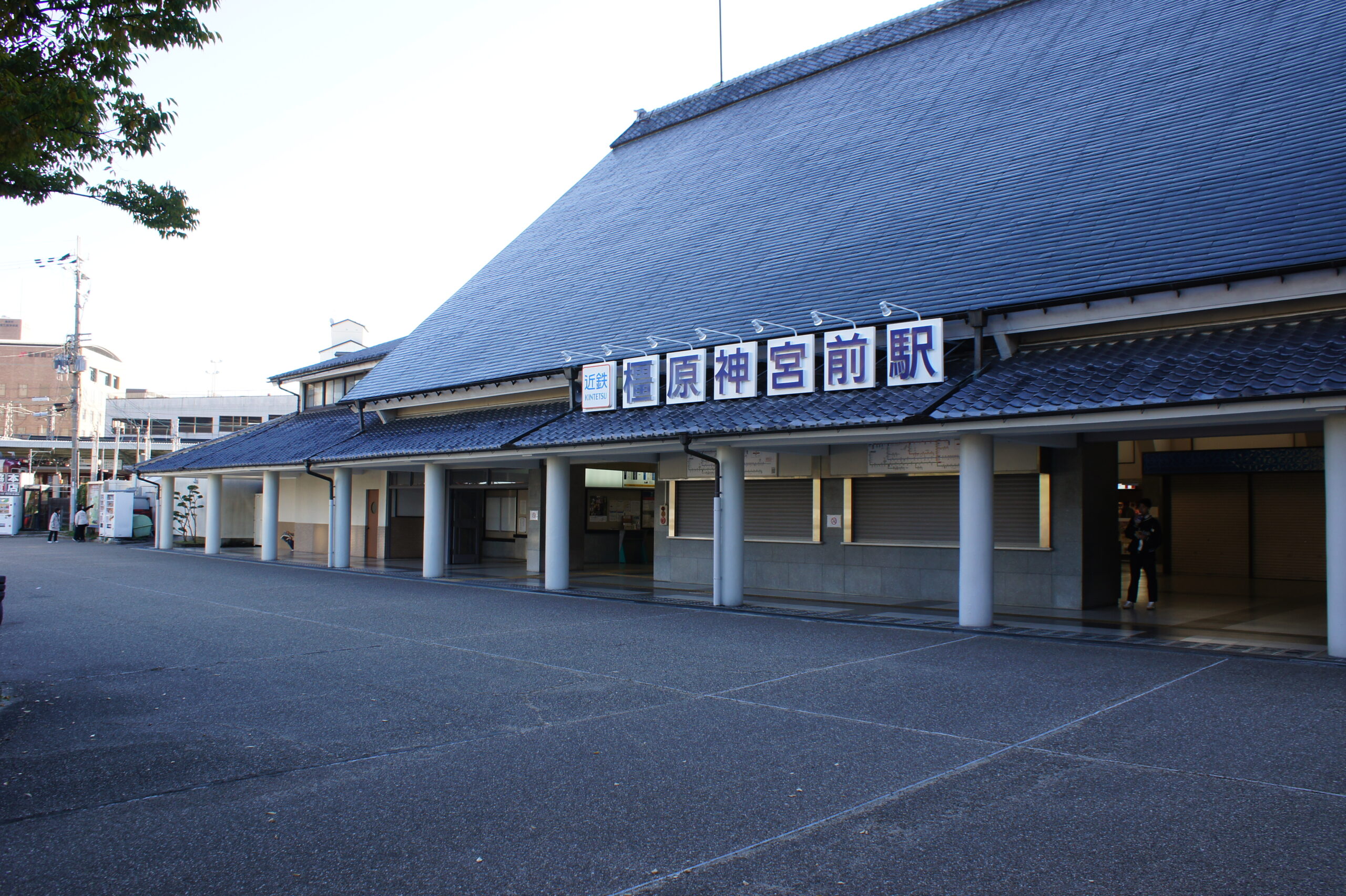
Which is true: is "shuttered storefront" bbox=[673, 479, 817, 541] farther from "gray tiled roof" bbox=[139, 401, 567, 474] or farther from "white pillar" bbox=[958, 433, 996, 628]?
"white pillar" bbox=[958, 433, 996, 628]

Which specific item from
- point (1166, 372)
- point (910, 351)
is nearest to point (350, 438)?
point (910, 351)

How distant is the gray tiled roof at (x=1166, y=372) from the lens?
29.4 ft

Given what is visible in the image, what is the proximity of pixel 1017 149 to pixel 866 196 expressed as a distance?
2796 millimetres

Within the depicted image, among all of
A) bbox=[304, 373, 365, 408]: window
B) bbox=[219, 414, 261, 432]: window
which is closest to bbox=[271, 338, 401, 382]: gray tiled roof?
bbox=[304, 373, 365, 408]: window

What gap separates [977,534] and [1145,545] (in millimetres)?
3841

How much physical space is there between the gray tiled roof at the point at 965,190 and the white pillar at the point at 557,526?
270 centimetres

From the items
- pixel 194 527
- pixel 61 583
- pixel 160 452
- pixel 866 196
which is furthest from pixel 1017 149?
pixel 160 452

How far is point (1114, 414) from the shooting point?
32.0 ft

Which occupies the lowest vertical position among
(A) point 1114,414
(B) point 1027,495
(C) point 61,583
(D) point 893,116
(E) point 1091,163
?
(C) point 61,583

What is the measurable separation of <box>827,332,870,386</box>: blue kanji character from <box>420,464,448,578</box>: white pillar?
9609 millimetres

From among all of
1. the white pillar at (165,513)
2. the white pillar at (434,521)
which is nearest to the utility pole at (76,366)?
the white pillar at (165,513)

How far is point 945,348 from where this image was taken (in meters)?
13.1

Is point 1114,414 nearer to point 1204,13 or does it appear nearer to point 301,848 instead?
point 301,848

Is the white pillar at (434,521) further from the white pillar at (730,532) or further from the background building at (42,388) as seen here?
the background building at (42,388)
